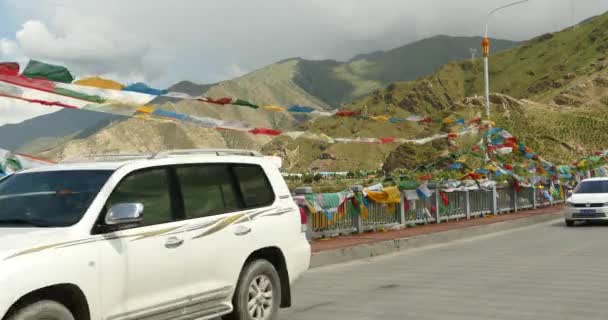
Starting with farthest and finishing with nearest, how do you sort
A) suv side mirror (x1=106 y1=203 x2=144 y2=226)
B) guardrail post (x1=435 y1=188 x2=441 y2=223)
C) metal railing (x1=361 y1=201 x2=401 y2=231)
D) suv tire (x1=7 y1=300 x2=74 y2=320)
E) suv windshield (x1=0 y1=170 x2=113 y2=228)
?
guardrail post (x1=435 y1=188 x2=441 y2=223) → metal railing (x1=361 y1=201 x2=401 y2=231) → suv windshield (x1=0 y1=170 x2=113 y2=228) → suv side mirror (x1=106 y1=203 x2=144 y2=226) → suv tire (x1=7 y1=300 x2=74 y2=320)

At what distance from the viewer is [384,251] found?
1622 cm

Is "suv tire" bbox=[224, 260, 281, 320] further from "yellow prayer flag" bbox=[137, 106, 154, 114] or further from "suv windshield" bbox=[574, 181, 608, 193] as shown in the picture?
"suv windshield" bbox=[574, 181, 608, 193]

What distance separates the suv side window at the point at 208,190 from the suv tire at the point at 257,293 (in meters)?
0.63

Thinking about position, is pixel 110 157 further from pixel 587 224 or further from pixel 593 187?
pixel 593 187

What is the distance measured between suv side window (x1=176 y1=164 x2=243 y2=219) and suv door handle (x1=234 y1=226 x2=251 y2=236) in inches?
7.7

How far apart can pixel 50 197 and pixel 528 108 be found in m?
86.9

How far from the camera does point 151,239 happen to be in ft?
20.2

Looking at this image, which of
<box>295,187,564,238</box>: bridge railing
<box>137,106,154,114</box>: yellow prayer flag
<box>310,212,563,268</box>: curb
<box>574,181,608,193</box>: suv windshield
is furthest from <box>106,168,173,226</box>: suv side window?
<box>574,181,608,193</box>: suv windshield

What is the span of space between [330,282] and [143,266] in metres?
5.97

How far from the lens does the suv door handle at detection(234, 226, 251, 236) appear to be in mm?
7180

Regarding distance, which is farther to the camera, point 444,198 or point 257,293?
point 444,198

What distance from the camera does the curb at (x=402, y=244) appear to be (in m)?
14.3

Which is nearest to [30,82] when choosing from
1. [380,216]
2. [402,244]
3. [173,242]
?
[173,242]

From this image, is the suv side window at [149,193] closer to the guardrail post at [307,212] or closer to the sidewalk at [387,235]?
the sidewalk at [387,235]
